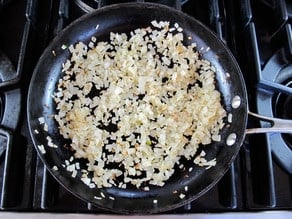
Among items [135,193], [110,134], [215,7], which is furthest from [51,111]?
[215,7]

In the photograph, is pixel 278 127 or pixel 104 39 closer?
pixel 278 127

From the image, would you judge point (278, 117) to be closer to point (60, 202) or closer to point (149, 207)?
point (149, 207)

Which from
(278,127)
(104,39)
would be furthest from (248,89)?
(104,39)

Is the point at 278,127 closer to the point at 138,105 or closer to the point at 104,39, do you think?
the point at 138,105

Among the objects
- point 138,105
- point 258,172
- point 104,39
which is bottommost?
point 258,172

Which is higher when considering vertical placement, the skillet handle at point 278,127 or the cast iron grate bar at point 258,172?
the skillet handle at point 278,127

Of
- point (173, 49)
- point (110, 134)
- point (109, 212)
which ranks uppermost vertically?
point (173, 49)
